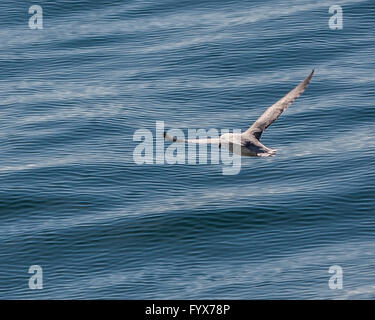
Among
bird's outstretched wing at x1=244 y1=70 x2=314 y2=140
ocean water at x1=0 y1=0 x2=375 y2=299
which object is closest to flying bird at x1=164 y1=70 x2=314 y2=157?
bird's outstretched wing at x1=244 y1=70 x2=314 y2=140

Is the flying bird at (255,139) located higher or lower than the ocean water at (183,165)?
lower

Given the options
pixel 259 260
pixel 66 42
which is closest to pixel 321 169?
pixel 259 260

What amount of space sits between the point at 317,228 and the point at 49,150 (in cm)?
2467

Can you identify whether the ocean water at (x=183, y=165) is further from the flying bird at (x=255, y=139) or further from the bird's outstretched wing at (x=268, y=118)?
the flying bird at (x=255, y=139)

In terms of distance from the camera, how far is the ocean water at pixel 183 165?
58906 millimetres

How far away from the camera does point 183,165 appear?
74.0 m

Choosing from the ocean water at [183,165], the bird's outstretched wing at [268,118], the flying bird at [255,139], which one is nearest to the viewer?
the flying bird at [255,139]

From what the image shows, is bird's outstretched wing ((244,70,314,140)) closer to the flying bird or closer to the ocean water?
the flying bird

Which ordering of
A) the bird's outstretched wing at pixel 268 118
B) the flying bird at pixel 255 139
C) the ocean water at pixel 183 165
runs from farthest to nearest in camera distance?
the ocean water at pixel 183 165
the bird's outstretched wing at pixel 268 118
the flying bird at pixel 255 139

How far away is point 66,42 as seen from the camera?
106 meters

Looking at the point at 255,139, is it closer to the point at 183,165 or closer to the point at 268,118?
the point at 268,118

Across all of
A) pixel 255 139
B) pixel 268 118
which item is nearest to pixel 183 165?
pixel 268 118

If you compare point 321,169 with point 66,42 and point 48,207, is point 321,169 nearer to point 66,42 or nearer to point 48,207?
point 48,207

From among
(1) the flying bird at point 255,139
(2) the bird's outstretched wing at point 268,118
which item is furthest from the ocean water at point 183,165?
(1) the flying bird at point 255,139
